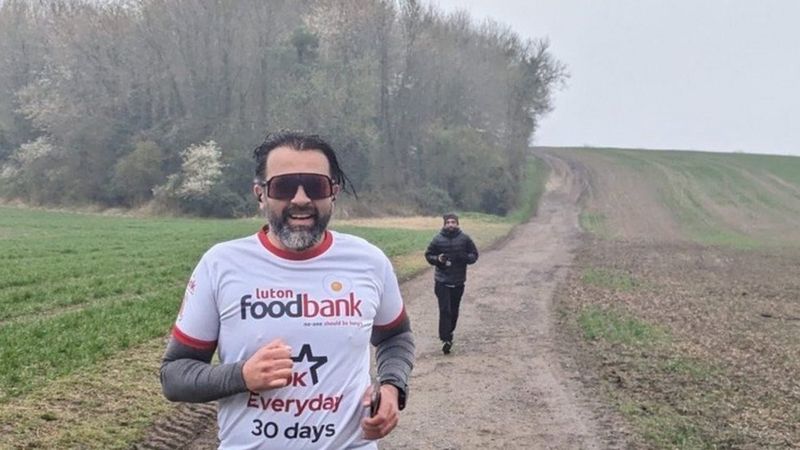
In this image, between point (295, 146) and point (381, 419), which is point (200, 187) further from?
point (381, 419)

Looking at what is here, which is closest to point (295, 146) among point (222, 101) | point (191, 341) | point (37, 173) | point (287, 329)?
point (287, 329)

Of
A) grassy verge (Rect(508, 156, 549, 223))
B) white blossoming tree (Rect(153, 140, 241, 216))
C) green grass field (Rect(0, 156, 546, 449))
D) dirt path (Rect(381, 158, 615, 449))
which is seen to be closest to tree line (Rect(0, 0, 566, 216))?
white blossoming tree (Rect(153, 140, 241, 216))

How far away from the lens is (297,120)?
180ft

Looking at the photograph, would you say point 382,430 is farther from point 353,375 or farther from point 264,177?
point 264,177

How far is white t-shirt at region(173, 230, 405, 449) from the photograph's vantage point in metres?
2.84

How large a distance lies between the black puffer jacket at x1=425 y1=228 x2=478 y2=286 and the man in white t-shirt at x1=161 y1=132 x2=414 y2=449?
9.61m

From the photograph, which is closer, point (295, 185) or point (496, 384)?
point (295, 185)

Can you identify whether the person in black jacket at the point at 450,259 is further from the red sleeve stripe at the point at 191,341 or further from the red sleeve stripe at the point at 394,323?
the red sleeve stripe at the point at 191,341

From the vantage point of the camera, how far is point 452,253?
1268 centimetres

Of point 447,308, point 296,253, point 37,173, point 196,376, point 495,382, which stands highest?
point 296,253

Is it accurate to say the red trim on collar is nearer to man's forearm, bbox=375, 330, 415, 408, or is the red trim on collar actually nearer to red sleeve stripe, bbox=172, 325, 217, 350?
red sleeve stripe, bbox=172, 325, 217, 350

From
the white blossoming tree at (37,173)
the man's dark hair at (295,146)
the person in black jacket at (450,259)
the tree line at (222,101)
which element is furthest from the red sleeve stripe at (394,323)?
the white blossoming tree at (37,173)

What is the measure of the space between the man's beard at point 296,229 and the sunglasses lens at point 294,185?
0.17ft

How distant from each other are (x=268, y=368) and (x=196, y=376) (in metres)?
0.30
